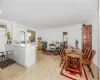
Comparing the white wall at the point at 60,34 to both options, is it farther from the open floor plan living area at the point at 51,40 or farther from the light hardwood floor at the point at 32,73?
the light hardwood floor at the point at 32,73

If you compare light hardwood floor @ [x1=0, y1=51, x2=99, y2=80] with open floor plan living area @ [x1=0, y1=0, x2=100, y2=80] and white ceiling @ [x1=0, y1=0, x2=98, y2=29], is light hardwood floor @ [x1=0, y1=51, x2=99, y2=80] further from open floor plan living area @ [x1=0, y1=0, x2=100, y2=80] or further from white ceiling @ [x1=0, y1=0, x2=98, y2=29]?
white ceiling @ [x1=0, y1=0, x2=98, y2=29]

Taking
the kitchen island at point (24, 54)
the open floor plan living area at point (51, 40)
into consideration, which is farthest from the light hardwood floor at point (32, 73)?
the kitchen island at point (24, 54)

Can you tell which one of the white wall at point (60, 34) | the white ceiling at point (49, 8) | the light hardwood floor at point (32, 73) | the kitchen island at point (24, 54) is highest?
the white ceiling at point (49, 8)

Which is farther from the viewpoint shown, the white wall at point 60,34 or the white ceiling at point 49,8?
the white wall at point 60,34

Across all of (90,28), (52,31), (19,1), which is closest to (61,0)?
(19,1)

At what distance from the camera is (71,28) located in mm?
5379

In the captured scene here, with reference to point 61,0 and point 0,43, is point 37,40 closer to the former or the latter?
point 0,43

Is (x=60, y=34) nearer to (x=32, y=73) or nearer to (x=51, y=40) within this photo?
(x=51, y=40)

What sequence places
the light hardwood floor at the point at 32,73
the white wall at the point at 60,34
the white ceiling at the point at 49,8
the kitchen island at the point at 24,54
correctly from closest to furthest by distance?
the white ceiling at the point at 49,8 → the light hardwood floor at the point at 32,73 → the kitchen island at the point at 24,54 → the white wall at the point at 60,34

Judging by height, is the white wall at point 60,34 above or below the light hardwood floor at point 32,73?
above

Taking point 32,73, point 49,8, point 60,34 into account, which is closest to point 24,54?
point 32,73

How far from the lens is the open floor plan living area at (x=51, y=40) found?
2.09m

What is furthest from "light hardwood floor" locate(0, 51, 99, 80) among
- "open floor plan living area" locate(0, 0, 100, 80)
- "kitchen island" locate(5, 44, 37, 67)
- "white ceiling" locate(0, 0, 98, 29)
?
"white ceiling" locate(0, 0, 98, 29)

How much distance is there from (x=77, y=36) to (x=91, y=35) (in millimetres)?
1809
